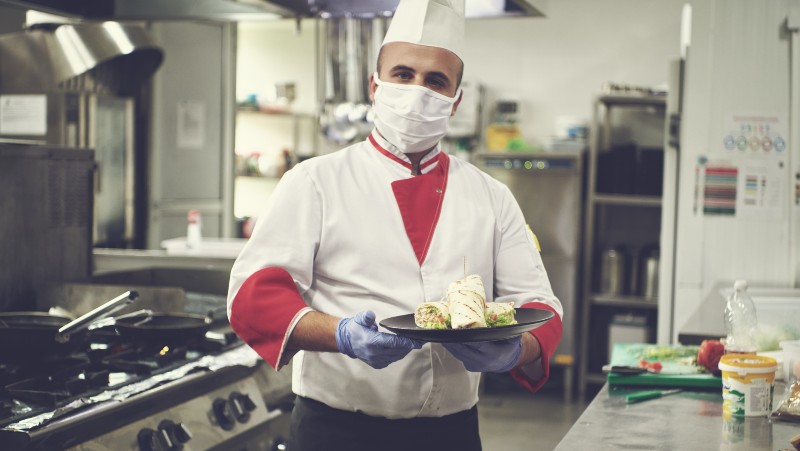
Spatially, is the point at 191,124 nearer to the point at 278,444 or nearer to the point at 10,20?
the point at 10,20

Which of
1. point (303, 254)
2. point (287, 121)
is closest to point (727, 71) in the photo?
point (303, 254)

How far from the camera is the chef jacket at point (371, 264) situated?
5.66 ft

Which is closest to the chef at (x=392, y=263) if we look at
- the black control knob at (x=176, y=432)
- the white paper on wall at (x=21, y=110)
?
the black control knob at (x=176, y=432)

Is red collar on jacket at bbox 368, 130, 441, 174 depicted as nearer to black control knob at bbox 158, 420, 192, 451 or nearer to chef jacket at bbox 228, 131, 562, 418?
chef jacket at bbox 228, 131, 562, 418

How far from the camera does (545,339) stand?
5.99 feet

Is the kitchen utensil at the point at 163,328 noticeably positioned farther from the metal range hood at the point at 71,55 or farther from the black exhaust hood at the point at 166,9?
the metal range hood at the point at 71,55

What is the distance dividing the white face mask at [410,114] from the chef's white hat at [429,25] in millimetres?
97

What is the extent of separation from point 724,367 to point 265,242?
3.68 ft

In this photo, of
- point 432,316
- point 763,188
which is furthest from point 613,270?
point 432,316

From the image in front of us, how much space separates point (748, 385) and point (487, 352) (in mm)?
818

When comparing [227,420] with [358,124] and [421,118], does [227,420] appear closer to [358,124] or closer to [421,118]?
[421,118]

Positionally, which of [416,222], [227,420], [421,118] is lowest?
[227,420]

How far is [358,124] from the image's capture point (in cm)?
680

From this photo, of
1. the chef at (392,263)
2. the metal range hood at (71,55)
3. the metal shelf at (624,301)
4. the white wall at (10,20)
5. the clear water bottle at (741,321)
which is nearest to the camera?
the chef at (392,263)
